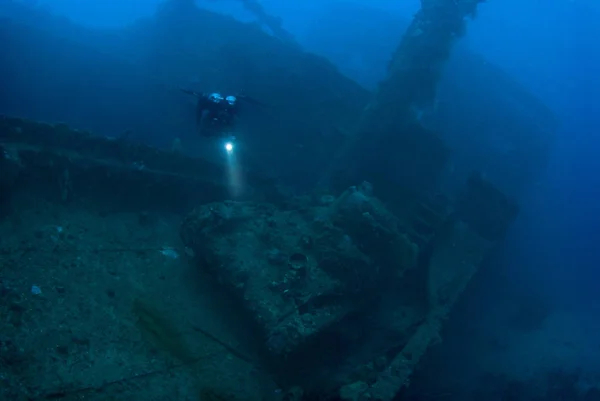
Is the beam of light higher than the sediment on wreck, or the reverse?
the sediment on wreck

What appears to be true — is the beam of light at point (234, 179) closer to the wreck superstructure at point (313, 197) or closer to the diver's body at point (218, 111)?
the wreck superstructure at point (313, 197)

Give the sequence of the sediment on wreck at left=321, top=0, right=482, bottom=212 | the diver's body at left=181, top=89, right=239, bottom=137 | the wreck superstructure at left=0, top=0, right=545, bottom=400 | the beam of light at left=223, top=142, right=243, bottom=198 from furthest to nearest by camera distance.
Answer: the sediment on wreck at left=321, top=0, right=482, bottom=212 < the beam of light at left=223, top=142, right=243, bottom=198 < the diver's body at left=181, top=89, right=239, bottom=137 < the wreck superstructure at left=0, top=0, right=545, bottom=400

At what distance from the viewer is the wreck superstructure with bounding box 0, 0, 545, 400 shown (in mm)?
5961

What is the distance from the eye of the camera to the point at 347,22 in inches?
1048

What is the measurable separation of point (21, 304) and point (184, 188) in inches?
148

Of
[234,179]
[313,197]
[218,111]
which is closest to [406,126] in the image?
[313,197]

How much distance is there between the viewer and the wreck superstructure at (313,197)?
5961mm

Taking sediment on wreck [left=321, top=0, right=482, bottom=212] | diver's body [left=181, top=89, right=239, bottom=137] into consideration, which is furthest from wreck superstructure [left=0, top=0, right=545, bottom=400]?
diver's body [left=181, top=89, right=239, bottom=137]

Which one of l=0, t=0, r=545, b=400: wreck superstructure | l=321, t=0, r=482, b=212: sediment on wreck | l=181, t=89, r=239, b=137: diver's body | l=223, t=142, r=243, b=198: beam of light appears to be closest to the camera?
l=0, t=0, r=545, b=400: wreck superstructure

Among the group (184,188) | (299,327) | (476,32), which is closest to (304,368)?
(299,327)

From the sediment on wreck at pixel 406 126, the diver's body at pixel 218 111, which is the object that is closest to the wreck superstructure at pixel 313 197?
the sediment on wreck at pixel 406 126

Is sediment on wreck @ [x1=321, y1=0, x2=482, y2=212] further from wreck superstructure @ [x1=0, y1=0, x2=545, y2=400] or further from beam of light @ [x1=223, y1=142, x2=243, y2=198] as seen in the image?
beam of light @ [x1=223, y1=142, x2=243, y2=198]

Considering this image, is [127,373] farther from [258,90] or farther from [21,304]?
[258,90]

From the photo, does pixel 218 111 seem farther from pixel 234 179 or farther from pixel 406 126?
pixel 406 126
